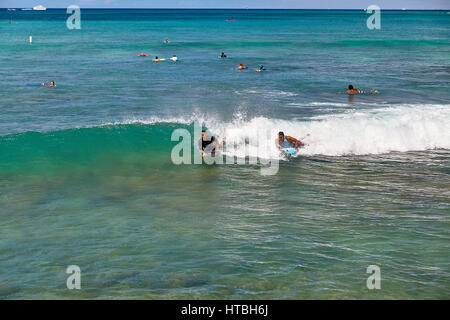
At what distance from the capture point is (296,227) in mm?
11656

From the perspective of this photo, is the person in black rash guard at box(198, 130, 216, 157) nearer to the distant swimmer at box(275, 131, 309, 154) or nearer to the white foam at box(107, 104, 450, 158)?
the white foam at box(107, 104, 450, 158)

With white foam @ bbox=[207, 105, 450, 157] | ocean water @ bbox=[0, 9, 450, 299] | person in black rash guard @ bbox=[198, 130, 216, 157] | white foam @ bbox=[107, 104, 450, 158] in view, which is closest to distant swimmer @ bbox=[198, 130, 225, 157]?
person in black rash guard @ bbox=[198, 130, 216, 157]

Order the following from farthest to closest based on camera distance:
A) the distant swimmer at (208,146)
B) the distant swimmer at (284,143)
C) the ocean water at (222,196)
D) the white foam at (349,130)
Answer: the white foam at (349,130) → the distant swimmer at (284,143) → the distant swimmer at (208,146) → the ocean water at (222,196)

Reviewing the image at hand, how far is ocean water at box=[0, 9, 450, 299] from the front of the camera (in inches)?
369

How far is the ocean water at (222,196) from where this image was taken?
9.37 m

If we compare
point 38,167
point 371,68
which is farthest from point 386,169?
point 371,68

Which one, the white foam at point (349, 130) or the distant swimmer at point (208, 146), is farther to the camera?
the white foam at point (349, 130)

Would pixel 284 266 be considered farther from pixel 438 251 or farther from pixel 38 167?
pixel 38 167

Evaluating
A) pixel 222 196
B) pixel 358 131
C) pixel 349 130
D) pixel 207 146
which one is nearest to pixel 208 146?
pixel 207 146

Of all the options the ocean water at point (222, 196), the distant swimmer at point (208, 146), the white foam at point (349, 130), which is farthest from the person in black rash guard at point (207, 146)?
the white foam at point (349, 130)

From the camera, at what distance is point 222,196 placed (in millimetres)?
14141

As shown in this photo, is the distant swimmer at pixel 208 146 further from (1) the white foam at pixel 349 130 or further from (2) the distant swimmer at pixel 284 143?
(2) the distant swimmer at pixel 284 143

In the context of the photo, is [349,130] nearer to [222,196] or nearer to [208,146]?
[208,146]

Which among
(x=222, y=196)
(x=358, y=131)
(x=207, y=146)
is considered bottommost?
(x=222, y=196)
